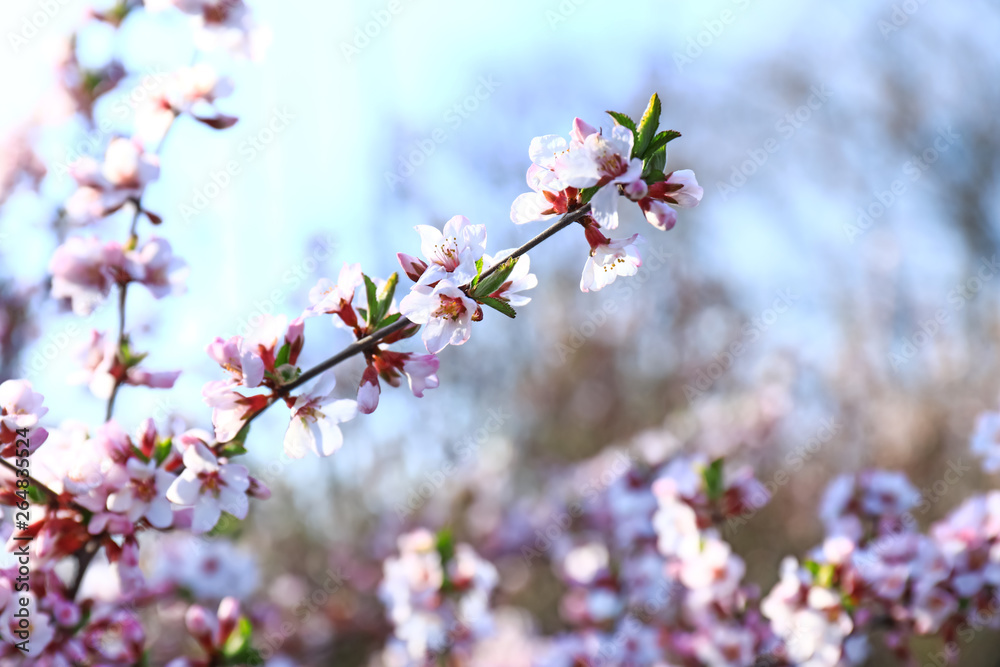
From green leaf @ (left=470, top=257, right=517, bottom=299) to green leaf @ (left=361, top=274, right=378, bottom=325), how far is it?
0.21 meters

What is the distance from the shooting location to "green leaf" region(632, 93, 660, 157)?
1.12 m

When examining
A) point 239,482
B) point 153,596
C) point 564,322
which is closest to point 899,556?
point 239,482

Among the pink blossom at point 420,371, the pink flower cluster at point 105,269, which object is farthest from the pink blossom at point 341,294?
the pink flower cluster at point 105,269

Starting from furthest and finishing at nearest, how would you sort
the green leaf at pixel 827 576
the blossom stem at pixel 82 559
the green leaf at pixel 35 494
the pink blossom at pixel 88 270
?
the green leaf at pixel 827 576
the pink blossom at pixel 88 270
the blossom stem at pixel 82 559
the green leaf at pixel 35 494

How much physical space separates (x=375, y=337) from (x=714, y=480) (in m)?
1.47

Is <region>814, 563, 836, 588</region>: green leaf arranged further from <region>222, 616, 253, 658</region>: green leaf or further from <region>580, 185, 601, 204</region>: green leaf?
<region>222, 616, 253, 658</region>: green leaf

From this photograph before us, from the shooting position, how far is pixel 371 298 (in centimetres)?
126

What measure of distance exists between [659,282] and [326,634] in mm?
4410

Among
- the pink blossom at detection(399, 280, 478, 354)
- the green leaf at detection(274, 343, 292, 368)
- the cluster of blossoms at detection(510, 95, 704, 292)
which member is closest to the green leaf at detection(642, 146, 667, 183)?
the cluster of blossoms at detection(510, 95, 704, 292)

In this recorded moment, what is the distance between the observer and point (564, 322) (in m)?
6.63

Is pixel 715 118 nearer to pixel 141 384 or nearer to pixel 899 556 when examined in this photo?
pixel 899 556

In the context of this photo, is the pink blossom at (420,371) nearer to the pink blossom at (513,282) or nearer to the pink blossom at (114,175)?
the pink blossom at (513,282)

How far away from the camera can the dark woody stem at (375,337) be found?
110 centimetres

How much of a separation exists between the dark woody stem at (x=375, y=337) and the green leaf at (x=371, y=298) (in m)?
0.03
